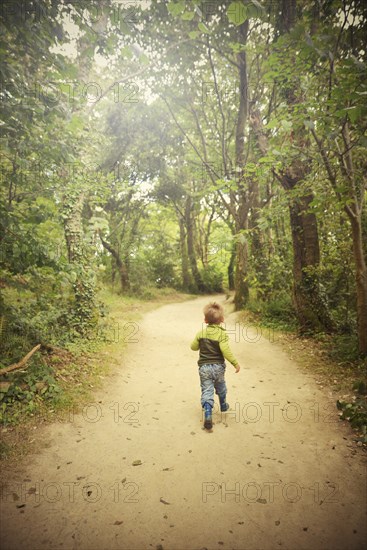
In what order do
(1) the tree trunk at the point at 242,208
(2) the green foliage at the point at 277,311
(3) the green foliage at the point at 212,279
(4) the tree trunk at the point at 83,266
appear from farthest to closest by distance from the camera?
(3) the green foliage at the point at 212,279 < (1) the tree trunk at the point at 242,208 < (2) the green foliage at the point at 277,311 < (4) the tree trunk at the point at 83,266

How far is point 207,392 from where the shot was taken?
418 centimetres

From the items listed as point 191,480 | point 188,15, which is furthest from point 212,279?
point 188,15

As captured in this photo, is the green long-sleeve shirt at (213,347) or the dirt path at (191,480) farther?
the green long-sleeve shirt at (213,347)

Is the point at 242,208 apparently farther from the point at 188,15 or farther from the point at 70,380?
the point at 70,380

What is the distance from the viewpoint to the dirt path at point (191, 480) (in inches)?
97.1

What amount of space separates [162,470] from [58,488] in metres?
1.15

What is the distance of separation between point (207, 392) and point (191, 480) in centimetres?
123

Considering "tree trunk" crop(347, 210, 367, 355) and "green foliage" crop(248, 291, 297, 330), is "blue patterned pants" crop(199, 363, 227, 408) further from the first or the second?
A: "green foliage" crop(248, 291, 297, 330)

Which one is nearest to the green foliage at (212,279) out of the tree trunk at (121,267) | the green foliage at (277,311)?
the tree trunk at (121,267)

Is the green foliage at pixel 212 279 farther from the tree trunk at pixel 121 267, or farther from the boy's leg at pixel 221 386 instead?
the boy's leg at pixel 221 386

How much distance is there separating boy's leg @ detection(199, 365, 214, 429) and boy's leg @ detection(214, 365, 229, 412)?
10 cm

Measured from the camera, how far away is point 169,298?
1966 centimetres

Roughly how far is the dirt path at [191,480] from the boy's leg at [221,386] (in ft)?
0.58

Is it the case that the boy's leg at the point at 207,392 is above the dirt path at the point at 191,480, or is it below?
above
